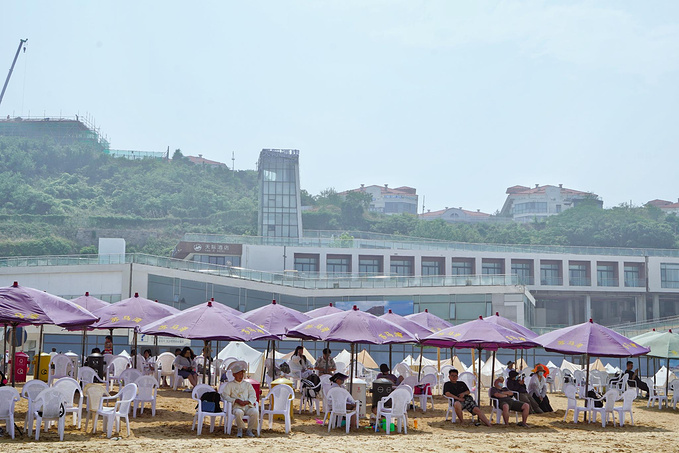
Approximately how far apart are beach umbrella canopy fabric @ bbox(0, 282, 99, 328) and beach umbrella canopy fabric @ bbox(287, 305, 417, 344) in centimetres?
380

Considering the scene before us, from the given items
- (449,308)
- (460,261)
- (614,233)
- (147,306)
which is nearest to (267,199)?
(460,261)

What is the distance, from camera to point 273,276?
3991cm

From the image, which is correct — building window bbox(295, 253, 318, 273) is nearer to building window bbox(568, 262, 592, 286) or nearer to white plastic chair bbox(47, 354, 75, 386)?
building window bbox(568, 262, 592, 286)

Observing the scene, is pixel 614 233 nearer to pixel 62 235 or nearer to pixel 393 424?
pixel 62 235

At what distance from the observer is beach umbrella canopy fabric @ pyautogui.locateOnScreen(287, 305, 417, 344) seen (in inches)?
542

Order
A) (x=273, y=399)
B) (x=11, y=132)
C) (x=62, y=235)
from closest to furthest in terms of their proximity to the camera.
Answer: (x=273, y=399), (x=62, y=235), (x=11, y=132)

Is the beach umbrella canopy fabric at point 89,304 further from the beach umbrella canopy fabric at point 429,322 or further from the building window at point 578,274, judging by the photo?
the building window at point 578,274

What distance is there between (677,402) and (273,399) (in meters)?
11.0

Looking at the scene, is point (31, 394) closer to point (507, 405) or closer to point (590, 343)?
point (507, 405)

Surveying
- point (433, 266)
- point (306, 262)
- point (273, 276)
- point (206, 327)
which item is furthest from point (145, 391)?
point (433, 266)

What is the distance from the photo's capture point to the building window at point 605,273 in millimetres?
65062

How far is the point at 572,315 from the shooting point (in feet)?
226

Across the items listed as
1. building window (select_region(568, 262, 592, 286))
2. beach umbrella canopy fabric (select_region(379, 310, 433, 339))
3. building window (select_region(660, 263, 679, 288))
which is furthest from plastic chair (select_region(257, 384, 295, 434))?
building window (select_region(660, 263, 679, 288))

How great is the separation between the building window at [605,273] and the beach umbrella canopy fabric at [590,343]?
169 ft
